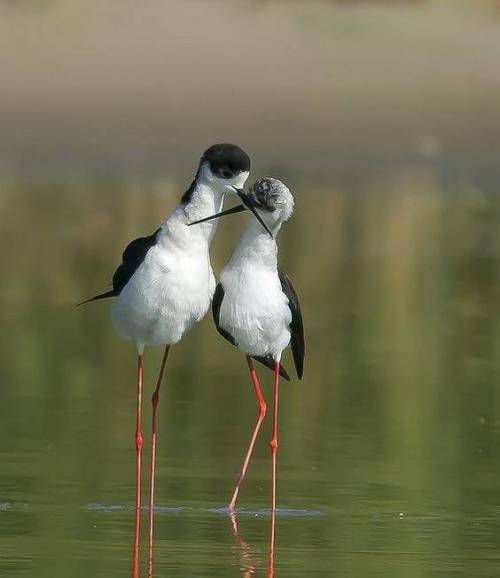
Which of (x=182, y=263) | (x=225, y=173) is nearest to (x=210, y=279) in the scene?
(x=182, y=263)

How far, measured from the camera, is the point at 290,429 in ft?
34.2

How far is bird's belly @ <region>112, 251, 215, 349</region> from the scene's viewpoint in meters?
8.58

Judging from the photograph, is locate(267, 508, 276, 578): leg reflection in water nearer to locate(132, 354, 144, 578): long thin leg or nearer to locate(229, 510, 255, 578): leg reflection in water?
locate(229, 510, 255, 578): leg reflection in water

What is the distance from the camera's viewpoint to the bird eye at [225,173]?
856cm

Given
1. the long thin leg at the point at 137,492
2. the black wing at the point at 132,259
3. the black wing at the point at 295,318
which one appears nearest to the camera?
the long thin leg at the point at 137,492

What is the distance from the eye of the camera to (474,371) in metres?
12.3

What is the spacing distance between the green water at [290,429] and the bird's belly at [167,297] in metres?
0.69

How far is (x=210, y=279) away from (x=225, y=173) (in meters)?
0.44

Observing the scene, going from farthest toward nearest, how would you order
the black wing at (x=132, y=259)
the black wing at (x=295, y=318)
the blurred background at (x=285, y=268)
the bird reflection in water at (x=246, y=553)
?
the black wing at (x=295, y=318) < the black wing at (x=132, y=259) < the blurred background at (x=285, y=268) < the bird reflection in water at (x=246, y=553)

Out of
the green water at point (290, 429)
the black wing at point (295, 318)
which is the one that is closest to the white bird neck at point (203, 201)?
the black wing at point (295, 318)

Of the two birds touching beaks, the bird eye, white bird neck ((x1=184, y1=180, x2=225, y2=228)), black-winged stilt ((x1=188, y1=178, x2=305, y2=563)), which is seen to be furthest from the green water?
the bird eye

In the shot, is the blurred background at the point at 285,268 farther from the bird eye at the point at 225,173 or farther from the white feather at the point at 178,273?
the bird eye at the point at 225,173

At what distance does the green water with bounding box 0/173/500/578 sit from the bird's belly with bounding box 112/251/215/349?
27.3 inches

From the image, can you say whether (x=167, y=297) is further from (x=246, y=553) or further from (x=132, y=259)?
(x=246, y=553)
